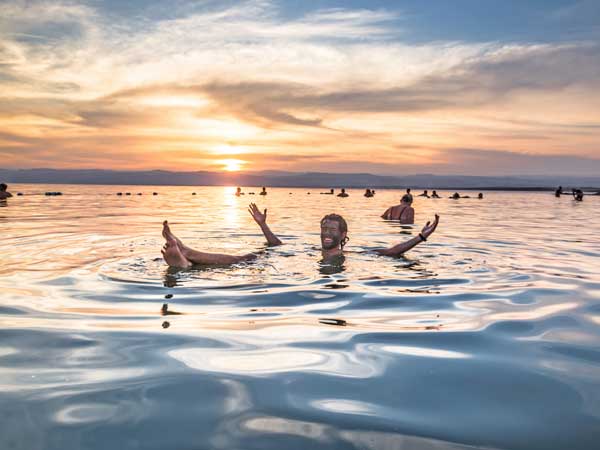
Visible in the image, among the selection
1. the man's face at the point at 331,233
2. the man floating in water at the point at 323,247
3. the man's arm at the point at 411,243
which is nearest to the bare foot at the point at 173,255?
the man floating in water at the point at 323,247

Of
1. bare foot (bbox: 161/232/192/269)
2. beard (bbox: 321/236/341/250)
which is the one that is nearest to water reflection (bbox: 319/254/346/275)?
beard (bbox: 321/236/341/250)

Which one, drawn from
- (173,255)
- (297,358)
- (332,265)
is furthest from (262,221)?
(297,358)

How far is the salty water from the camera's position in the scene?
2904 millimetres

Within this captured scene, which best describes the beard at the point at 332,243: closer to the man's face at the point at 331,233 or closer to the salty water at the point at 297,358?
the man's face at the point at 331,233

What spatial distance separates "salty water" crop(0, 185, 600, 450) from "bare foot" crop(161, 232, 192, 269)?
18 centimetres

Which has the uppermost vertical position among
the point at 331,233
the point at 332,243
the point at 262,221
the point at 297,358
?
the point at 262,221

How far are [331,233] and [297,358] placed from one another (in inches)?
212

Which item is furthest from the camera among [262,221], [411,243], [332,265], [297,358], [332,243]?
[262,221]

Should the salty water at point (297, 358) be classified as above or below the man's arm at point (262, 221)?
below

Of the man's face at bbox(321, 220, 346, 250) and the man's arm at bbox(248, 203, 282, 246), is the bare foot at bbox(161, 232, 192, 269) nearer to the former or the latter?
the man's arm at bbox(248, 203, 282, 246)

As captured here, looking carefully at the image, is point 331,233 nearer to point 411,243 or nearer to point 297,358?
point 411,243

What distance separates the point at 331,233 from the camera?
9383mm

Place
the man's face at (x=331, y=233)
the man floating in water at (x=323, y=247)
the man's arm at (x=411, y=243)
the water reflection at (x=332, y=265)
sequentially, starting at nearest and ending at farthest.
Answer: the man floating in water at (x=323, y=247) → the water reflection at (x=332, y=265) → the man's arm at (x=411, y=243) → the man's face at (x=331, y=233)

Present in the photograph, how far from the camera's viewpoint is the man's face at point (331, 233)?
369 inches
